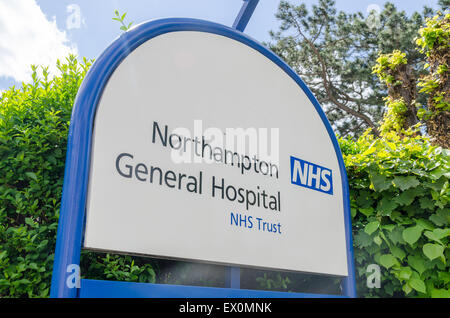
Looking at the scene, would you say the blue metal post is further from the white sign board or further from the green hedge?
the green hedge

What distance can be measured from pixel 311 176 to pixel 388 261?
2.31 feet

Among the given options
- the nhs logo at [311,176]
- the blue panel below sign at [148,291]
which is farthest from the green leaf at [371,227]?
the blue panel below sign at [148,291]

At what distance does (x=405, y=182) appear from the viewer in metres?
2.59

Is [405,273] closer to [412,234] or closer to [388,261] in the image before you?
[388,261]

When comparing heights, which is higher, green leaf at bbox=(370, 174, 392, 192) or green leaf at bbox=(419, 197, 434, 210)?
green leaf at bbox=(370, 174, 392, 192)

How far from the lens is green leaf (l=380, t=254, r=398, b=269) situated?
8.07 feet

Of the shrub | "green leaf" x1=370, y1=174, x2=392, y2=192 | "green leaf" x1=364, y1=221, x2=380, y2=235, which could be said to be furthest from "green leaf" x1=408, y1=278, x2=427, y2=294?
the shrub

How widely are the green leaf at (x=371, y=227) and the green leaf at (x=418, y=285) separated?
349 millimetres

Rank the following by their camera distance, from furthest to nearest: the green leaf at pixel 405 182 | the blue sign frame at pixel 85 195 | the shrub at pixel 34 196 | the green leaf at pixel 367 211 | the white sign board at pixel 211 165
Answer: the green leaf at pixel 367 211 → the green leaf at pixel 405 182 → the shrub at pixel 34 196 → the white sign board at pixel 211 165 → the blue sign frame at pixel 85 195

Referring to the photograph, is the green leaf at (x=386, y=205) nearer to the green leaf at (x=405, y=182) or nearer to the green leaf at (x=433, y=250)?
the green leaf at (x=405, y=182)

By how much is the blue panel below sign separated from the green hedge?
396 mm

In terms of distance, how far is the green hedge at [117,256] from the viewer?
1.93 meters
